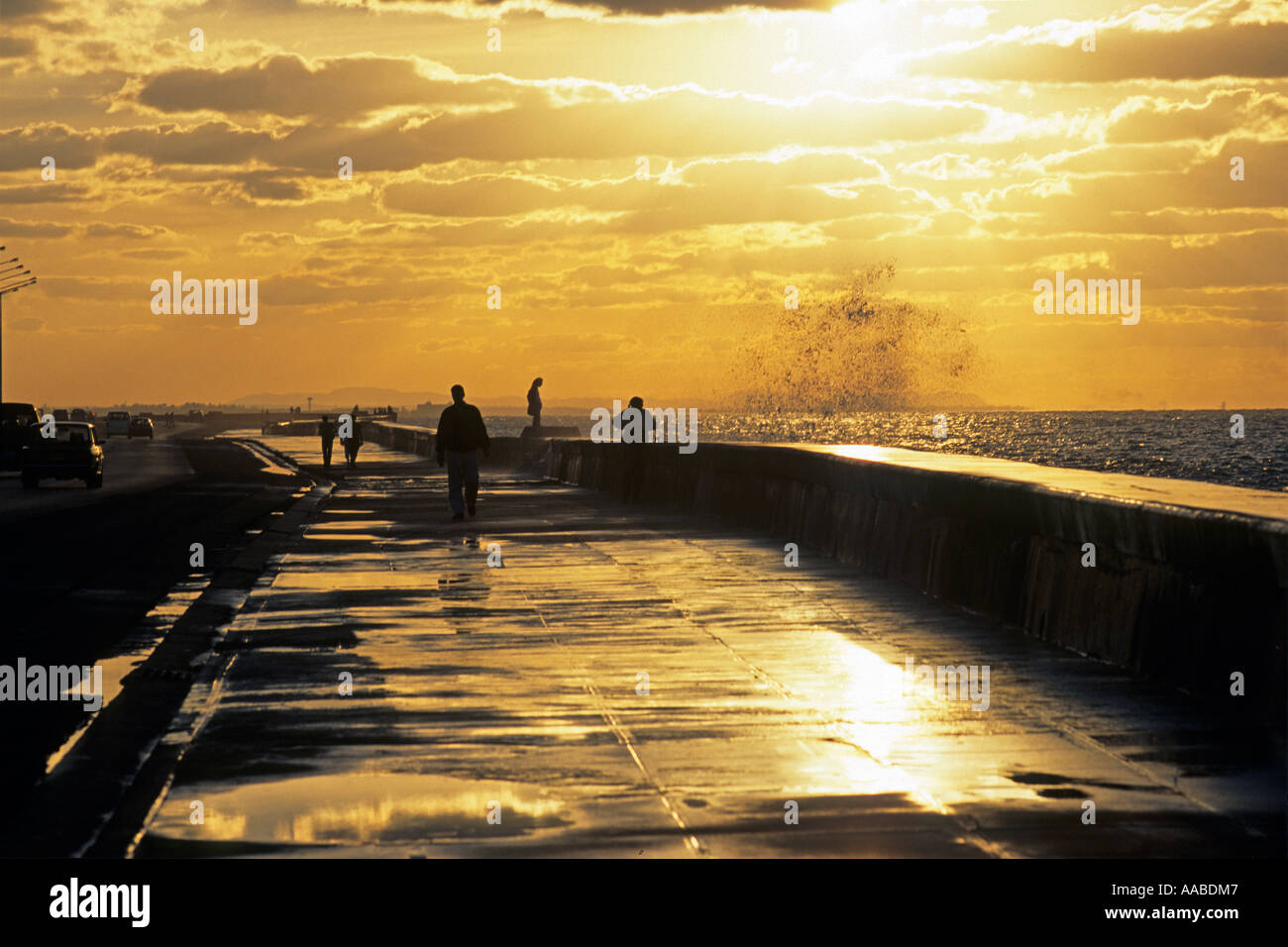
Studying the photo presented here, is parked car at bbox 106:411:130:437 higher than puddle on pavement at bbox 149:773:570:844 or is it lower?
lower

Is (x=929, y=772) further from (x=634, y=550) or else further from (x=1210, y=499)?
(x=634, y=550)

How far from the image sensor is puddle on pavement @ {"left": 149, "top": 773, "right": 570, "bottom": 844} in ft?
22.3

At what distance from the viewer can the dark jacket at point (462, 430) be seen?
26.5m

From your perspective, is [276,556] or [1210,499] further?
[276,556]

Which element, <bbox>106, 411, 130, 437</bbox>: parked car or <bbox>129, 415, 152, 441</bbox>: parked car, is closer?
<bbox>129, 415, 152, 441</bbox>: parked car

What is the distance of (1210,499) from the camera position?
10.9 meters

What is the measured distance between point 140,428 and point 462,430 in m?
111

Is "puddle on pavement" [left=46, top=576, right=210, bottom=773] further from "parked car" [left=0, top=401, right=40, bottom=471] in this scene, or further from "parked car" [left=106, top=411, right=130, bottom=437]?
"parked car" [left=106, top=411, right=130, bottom=437]

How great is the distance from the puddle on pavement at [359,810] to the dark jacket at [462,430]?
18.7 meters

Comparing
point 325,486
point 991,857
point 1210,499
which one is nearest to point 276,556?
point 1210,499

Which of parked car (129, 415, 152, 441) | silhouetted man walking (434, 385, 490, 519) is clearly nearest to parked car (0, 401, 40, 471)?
silhouetted man walking (434, 385, 490, 519)

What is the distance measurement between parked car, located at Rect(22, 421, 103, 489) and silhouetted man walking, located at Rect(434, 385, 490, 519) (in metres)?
19.4
